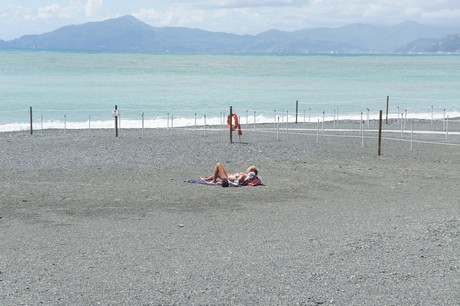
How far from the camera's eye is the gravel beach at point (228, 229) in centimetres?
812

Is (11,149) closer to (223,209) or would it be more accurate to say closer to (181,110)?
(223,209)

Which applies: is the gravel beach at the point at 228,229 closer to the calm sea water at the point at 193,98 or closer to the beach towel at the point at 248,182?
the beach towel at the point at 248,182

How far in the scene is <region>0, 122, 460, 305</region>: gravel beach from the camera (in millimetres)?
8117

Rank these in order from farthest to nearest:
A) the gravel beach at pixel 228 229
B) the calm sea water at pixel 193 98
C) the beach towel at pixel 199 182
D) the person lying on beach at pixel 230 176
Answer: the calm sea water at pixel 193 98, the beach towel at pixel 199 182, the person lying on beach at pixel 230 176, the gravel beach at pixel 228 229

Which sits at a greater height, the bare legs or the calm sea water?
the calm sea water

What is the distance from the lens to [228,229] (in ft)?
37.5

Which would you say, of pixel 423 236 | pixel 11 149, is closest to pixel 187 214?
pixel 423 236

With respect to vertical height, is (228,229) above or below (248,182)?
below

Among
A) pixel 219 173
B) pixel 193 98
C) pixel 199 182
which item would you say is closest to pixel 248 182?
pixel 219 173

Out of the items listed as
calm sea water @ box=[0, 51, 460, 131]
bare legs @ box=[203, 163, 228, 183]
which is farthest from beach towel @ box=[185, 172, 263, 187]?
calm sea water @ box=[0, 51, 460, 131]

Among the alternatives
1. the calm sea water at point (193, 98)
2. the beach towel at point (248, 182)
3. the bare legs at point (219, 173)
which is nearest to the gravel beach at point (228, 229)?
the beach towel at point (248, 182)

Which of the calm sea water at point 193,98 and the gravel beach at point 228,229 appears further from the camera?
the calm sea water at point 193,98

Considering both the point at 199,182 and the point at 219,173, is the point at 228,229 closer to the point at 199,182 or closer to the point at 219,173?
the point at 219,173

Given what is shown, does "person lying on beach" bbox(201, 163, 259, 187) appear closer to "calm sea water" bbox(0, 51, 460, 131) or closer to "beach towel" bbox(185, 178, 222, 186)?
"beach towel" bbox(185, 178, 222, 186)
